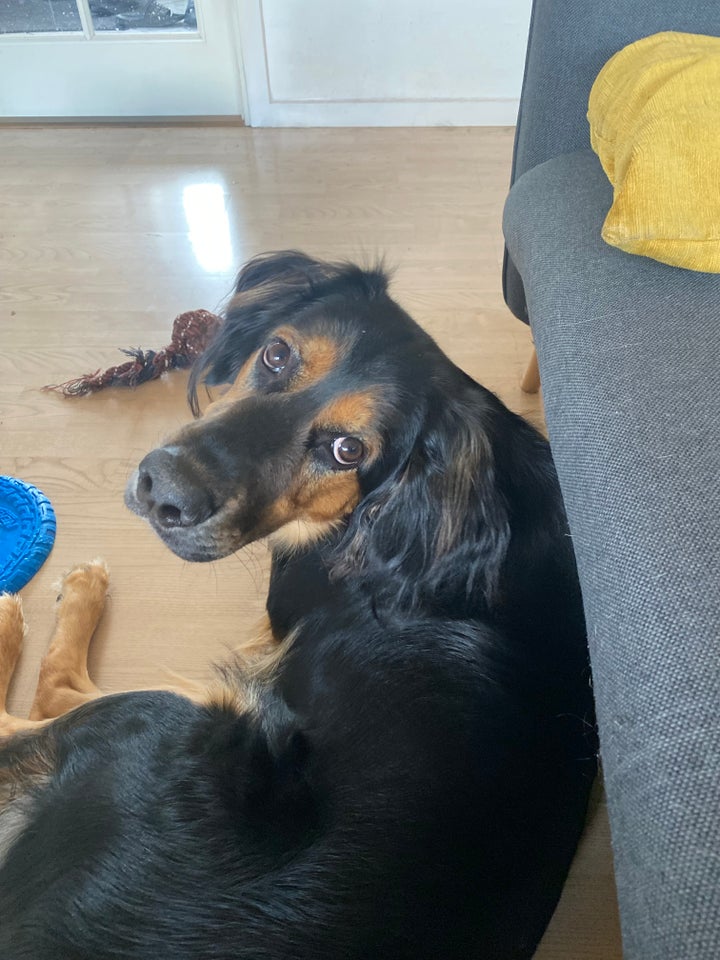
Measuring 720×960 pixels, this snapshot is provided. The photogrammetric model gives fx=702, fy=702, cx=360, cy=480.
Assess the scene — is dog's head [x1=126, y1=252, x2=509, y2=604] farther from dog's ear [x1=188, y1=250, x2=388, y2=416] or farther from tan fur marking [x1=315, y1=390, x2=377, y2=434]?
dog's ear [x1=188, y1=250, x2=388, y2=416]

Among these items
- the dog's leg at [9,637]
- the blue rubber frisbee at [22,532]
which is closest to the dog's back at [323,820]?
the dog's leg at [9,637]

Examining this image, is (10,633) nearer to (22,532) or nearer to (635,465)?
(22,532)

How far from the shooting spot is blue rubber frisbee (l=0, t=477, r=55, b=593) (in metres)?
1.77

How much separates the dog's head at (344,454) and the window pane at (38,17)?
114 inches

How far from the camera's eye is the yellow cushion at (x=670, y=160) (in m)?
1.19

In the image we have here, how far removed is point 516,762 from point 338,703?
289 mm

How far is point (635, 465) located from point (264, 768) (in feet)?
2.32

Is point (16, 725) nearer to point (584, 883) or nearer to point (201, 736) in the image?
point (201, 736)

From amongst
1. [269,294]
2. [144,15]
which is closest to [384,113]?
[144,15]

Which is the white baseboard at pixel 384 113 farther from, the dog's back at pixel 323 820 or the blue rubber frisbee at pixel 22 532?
the dog's back at pixel 323 820

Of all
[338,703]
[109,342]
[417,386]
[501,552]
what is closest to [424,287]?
[109,342]

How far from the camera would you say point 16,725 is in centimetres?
145

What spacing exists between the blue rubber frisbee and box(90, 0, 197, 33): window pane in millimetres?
2491

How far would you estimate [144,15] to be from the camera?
3.28 meters
